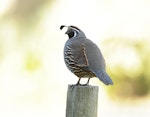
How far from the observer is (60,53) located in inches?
354

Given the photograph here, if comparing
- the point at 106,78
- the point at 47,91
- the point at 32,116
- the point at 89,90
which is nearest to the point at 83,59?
the point at 106,78

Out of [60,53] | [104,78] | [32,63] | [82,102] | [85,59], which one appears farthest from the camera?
[60,53]

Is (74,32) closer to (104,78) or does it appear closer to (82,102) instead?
(104,78)

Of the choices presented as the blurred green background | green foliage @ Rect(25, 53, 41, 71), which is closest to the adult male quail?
the blurred green background

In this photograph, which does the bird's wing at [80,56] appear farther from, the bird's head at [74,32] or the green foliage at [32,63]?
the green foliage at [32,63]

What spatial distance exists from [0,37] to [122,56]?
5.12 ft

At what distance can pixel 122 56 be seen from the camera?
29.3ft

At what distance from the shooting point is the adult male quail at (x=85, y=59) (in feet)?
12.9

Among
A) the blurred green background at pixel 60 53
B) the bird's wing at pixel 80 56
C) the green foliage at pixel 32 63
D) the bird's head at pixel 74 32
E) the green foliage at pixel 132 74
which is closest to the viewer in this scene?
the bird's wing at pixel 80 56

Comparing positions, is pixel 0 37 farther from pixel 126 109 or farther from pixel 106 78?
pixel 106 78

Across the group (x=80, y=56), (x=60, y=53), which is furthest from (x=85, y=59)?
(x=60, y=53)

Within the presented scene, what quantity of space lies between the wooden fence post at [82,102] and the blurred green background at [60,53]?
424 centimetres

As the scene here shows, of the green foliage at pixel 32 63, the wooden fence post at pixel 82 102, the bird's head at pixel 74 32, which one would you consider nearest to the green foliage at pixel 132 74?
the green foliage at pixel 32 63

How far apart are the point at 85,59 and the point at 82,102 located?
693 millimetres
